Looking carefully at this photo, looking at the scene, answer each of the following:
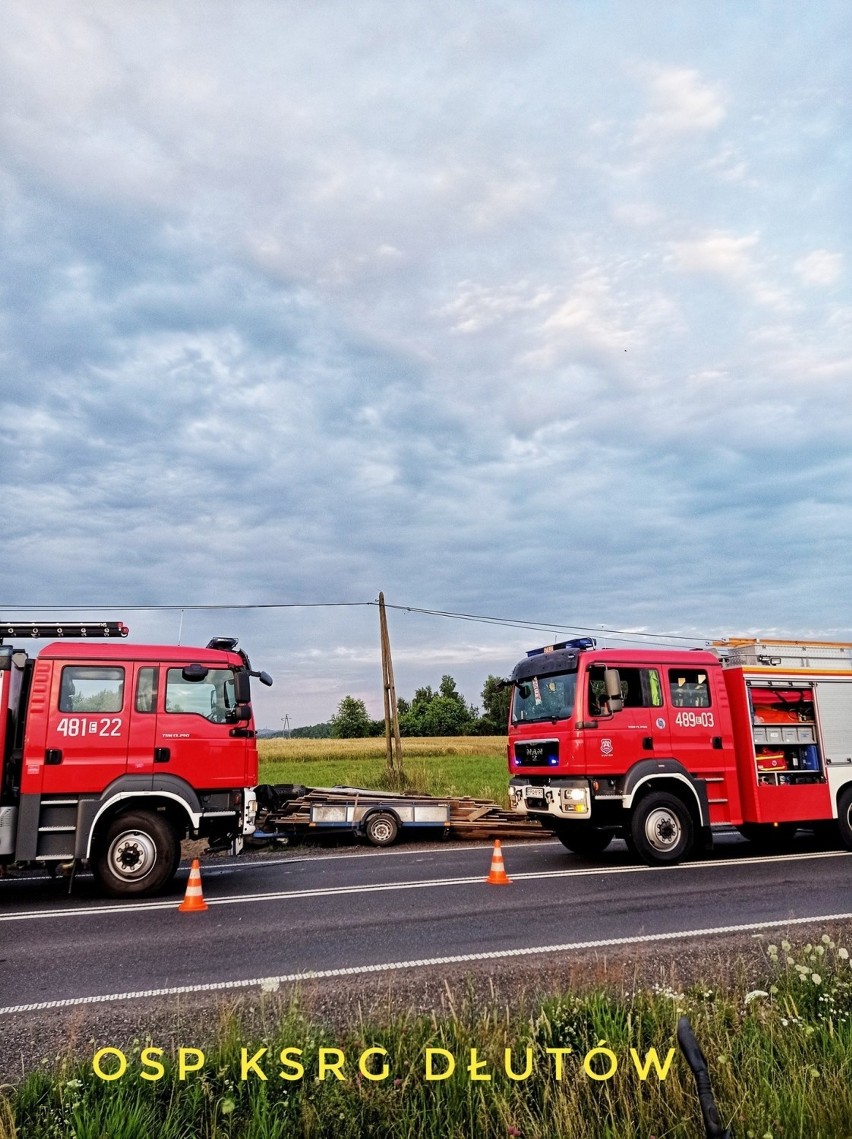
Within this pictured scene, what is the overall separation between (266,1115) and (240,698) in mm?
6813

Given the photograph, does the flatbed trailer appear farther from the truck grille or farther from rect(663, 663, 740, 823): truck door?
rect(663, 663, 740, 823): truck door

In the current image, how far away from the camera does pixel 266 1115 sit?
3762mm

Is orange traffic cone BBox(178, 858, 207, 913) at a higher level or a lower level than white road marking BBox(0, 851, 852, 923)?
higher

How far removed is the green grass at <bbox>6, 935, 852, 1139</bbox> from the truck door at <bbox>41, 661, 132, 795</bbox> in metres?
5.58

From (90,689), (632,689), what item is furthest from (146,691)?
(632,689)

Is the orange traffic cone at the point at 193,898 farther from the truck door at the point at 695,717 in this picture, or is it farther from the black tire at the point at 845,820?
the black tire at the point at 845,820

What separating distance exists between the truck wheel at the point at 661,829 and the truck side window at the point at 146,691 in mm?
6350

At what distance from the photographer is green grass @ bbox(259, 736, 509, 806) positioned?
2283 centimetres

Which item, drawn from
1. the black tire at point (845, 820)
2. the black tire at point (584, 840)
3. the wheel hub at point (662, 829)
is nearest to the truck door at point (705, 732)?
the wheel hub at point (662, 829)

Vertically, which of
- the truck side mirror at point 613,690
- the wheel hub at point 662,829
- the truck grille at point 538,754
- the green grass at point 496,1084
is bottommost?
the green grass at point 496,1084

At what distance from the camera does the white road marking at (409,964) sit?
5625 millimetres

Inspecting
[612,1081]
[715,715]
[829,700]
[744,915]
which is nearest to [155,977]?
[612,1081]

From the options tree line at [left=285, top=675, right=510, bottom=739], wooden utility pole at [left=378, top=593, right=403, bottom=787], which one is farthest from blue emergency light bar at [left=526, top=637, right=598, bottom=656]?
tree line at [left=285, top=675, right=510, bottom=739]

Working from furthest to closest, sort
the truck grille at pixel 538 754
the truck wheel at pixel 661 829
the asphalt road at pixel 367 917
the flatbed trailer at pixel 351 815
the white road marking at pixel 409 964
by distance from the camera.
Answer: the flatbed trailer at pixel 351 815
the truck grille at pixel 538 754
the truck wheel at pixel 661 829
the asphalt road at pixel 367 917
the white road marking at pixel 409 964
